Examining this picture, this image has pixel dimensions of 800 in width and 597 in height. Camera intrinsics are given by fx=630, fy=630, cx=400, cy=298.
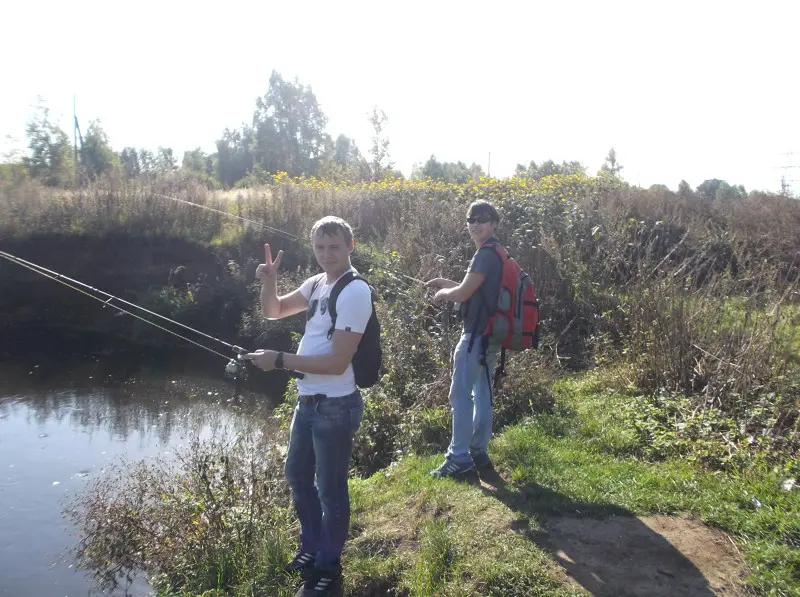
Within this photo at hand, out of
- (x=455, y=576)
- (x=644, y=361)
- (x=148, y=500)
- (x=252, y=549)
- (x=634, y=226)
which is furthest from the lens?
(x=634, y=226)

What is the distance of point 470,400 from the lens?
468 centimetres

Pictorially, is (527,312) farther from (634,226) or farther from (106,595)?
(634,226)

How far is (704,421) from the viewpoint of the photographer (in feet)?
17.5

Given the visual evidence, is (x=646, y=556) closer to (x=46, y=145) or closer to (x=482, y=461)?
(x=482, y=461)

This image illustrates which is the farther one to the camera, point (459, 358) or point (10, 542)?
point (10, 542)

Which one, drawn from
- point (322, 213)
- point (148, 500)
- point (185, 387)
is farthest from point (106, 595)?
point (322, 213)

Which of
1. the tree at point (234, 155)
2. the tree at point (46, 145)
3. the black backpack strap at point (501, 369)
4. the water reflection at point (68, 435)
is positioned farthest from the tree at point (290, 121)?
the black backpack strap at point (501, 369)

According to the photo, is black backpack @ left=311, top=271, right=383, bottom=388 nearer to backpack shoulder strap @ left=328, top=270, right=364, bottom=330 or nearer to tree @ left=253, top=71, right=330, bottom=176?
backpack shoulder strap @ left=328, top=270, right=364, bottom=330

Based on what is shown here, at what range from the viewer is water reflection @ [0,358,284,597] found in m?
5.60

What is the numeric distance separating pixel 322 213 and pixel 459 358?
10286mm

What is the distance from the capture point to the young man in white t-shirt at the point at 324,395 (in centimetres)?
322

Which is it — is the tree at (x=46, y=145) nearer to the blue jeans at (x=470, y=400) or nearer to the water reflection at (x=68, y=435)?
the water reflection at (x=68, y=435)

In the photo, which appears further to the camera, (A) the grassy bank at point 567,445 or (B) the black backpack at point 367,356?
(A) the grassy bank at point 567,445

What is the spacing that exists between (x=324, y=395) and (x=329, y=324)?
37 cm
